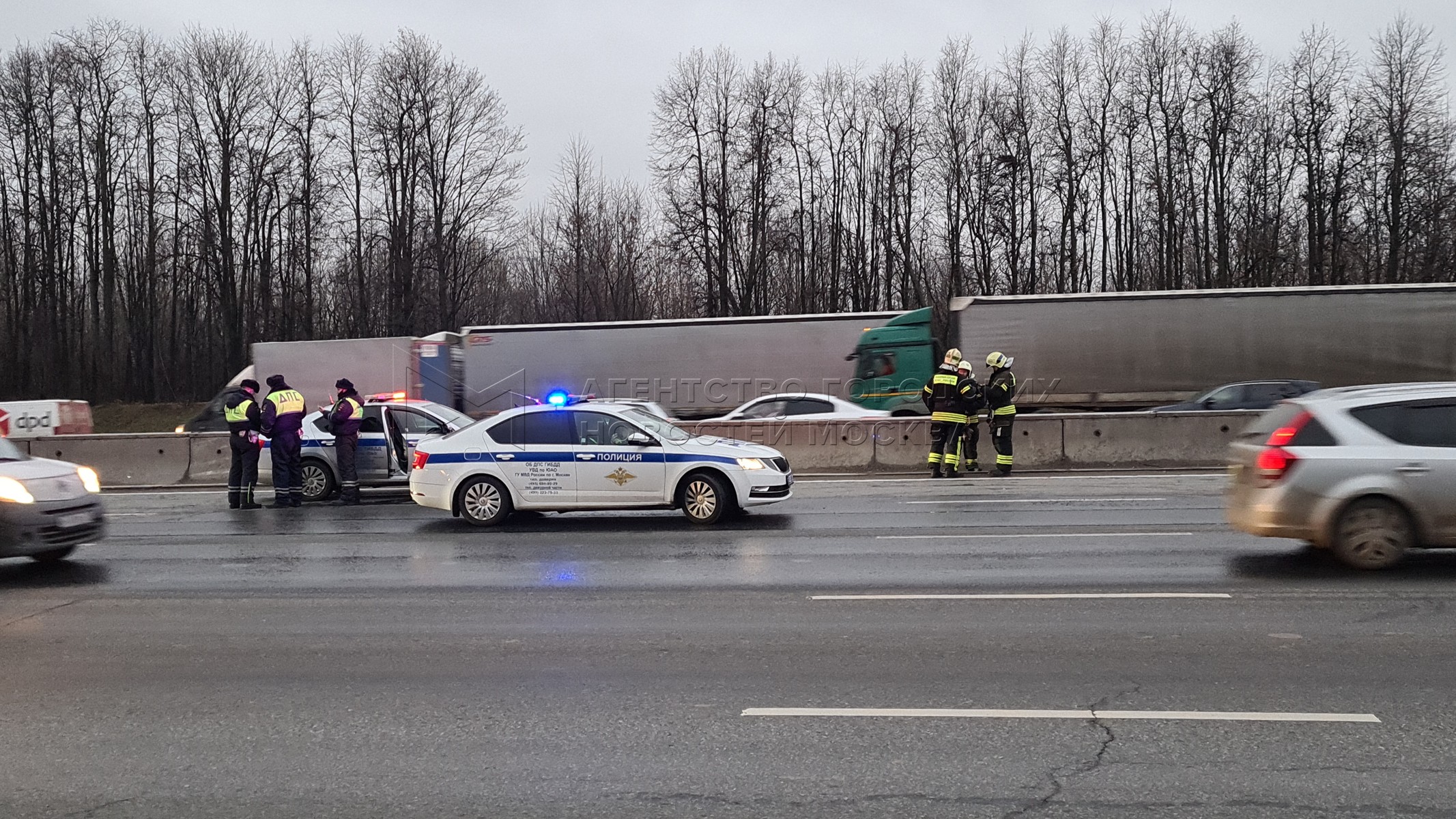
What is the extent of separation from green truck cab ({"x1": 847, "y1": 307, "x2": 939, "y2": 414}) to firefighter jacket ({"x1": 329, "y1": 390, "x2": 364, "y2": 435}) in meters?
13.0

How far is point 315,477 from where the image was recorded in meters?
16.8

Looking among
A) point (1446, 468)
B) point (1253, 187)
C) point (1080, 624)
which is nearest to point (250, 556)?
point (1080, 624)

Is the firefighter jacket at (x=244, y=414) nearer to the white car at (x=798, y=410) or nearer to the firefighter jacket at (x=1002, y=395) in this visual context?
the white car at (x=798, y=410)

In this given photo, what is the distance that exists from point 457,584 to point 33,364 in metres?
56.7

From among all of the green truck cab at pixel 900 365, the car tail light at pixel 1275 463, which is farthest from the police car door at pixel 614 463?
the green truck cab at pixel 900 365

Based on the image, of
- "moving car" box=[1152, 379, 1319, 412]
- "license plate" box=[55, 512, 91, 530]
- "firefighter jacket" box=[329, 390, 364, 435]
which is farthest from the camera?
"moving car" box=[1152, 379, 1319, 412]

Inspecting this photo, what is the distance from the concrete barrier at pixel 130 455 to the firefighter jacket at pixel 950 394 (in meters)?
13.9

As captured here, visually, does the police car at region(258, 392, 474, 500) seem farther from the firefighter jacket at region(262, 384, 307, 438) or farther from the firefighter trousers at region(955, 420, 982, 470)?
the firefighter trousers at region(955, 420, 982, 470)

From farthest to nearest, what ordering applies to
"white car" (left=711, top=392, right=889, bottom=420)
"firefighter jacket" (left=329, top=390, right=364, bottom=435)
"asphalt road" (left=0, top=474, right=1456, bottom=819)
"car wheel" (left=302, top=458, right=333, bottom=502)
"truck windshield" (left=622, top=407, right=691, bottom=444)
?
"white car" (left=711, top=392, right=889, bottom=420)
"car wheel" (left=302, top=458, right=333, bottom=502)
"firefighter jacket" (left=329, top=390, right=364, bottom=435)
"truck windshield" (left=622, top=407, right=691, bottom=444)
"asphalt road" (left=0, top=474, right=1456, bottom=819)

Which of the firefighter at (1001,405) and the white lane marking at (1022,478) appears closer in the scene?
the white lane marking at (1022,478)

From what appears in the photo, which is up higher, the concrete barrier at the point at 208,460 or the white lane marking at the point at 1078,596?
the concrete barrier at the point at 208,460

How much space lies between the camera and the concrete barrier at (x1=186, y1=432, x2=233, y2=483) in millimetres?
19875

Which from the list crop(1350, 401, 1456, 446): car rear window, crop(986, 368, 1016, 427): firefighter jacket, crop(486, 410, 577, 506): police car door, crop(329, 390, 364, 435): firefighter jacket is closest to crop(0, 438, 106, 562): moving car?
crop(486, 410, 577, 506): police car door

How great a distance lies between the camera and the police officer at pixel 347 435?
15953 mm
